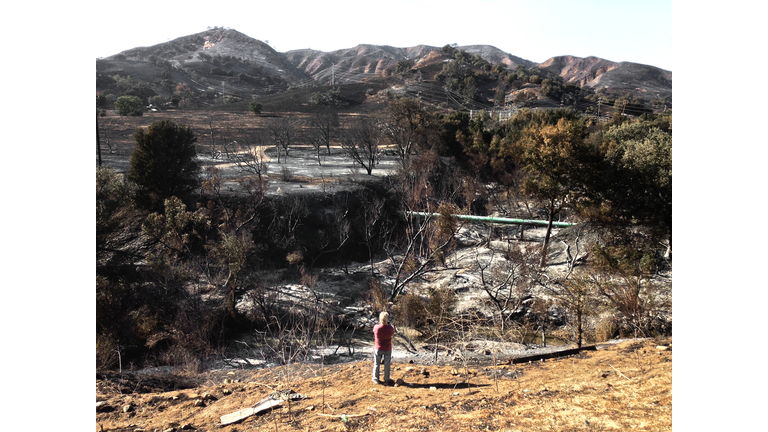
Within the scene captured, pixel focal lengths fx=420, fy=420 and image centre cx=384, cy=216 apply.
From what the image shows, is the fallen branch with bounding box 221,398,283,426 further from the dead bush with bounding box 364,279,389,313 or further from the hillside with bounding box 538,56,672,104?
the hillside with bounding box 538,56,672,104

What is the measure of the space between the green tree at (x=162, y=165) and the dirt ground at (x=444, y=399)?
40.5 ft

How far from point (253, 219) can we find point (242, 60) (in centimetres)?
8947

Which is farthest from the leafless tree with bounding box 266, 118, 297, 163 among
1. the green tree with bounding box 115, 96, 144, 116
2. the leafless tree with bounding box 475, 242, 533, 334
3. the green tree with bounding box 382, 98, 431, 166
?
the green tree with bounding box 115, 96, 144, 116

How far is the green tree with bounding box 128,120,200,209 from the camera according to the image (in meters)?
17.5

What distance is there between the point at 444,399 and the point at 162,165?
17.1 m

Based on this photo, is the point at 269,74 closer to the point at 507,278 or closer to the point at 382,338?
the point at 507,278

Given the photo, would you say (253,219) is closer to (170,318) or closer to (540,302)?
(170,318)

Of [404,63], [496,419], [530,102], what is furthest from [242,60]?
[496,419]

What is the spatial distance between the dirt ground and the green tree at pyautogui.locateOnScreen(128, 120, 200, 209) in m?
12.3

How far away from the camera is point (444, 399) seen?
488cm

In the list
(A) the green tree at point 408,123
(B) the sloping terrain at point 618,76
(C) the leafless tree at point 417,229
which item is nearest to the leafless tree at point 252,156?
Result: (C) the leafless tree at point 417,229

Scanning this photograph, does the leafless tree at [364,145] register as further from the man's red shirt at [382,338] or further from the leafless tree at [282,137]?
the man's red shirt at [382,338]

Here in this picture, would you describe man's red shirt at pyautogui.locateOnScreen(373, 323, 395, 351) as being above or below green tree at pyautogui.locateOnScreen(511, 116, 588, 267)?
below

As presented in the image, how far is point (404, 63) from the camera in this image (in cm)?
7569
